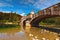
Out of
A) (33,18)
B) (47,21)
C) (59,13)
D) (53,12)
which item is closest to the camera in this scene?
(59,13)

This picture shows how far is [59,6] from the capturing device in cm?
2458

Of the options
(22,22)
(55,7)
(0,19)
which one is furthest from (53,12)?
(0,19)

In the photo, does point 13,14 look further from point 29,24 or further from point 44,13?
point 44,13

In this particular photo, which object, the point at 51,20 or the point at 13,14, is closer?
the point at 51,20

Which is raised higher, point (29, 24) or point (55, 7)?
point (55, 7)

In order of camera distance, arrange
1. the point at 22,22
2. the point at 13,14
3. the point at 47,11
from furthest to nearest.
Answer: the point at 13,14 → the point at 22,22 → the point at 47,11

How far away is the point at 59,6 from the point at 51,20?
41447 mm

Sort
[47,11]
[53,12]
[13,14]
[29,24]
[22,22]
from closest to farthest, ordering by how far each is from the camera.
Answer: [53,12] < [47,11] < [29,24] < [22,22] < [13,14]

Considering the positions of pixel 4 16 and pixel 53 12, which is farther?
pixel 4 16

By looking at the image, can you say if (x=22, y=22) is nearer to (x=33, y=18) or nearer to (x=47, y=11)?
(x=33, y=18)

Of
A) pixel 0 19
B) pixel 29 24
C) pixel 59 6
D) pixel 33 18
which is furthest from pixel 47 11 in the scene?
pixel 0 19

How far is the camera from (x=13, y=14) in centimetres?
8875

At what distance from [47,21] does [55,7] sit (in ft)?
132

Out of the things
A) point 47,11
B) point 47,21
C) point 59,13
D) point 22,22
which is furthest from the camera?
point 47,21
